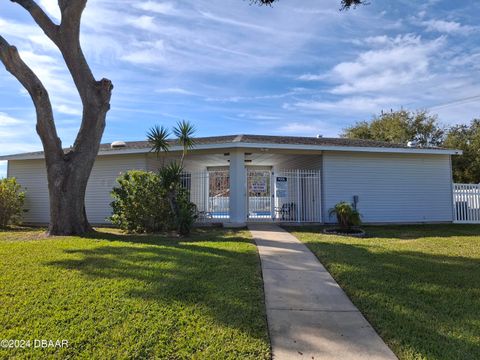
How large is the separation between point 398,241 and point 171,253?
6.68 metres

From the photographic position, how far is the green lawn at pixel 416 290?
12.0 ft

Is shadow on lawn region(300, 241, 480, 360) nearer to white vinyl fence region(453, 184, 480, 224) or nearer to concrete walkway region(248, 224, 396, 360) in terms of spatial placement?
concrete walkway region(248, 224, 396, 360)

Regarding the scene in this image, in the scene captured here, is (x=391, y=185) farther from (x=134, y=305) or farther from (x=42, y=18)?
(x=42, y=18)

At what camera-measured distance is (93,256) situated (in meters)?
6.65

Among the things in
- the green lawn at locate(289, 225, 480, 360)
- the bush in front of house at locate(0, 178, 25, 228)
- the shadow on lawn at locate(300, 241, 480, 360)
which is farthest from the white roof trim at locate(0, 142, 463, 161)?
the shadow on lawn at locate(300, 241, 480, 360)

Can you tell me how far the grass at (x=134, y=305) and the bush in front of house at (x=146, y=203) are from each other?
4.38 metres

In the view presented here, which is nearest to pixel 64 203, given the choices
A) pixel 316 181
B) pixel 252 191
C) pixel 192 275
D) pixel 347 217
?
pixel 192 275

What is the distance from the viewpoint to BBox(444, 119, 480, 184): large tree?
24.0 m

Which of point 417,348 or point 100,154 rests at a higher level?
point 100,154

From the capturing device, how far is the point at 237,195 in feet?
44.1

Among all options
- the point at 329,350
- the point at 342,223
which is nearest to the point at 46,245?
the point at 329,350

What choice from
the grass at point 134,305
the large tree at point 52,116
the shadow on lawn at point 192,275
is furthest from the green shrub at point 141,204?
the grass at point 134,305

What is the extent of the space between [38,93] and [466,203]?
57.6 feet

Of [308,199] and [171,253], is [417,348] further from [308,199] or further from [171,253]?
[308,199]
